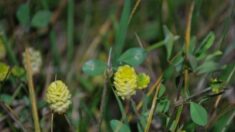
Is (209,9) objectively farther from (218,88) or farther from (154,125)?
(218,88)

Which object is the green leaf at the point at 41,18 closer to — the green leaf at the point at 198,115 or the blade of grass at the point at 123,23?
the blade of grass at the point at 123,23

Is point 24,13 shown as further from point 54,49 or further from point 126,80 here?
point 126,80

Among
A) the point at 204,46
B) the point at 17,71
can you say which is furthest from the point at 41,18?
the point at 204,46

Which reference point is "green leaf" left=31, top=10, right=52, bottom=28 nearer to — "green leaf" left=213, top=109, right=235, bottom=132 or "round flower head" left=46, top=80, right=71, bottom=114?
"round flower head" left=46, top=80, right=71, bottom=114

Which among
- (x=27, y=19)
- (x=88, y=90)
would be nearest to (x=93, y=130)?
(x=88, y=90)

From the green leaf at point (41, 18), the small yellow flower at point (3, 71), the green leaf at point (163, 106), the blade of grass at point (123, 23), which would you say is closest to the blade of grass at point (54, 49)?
the green leaf at point (41, 18)
